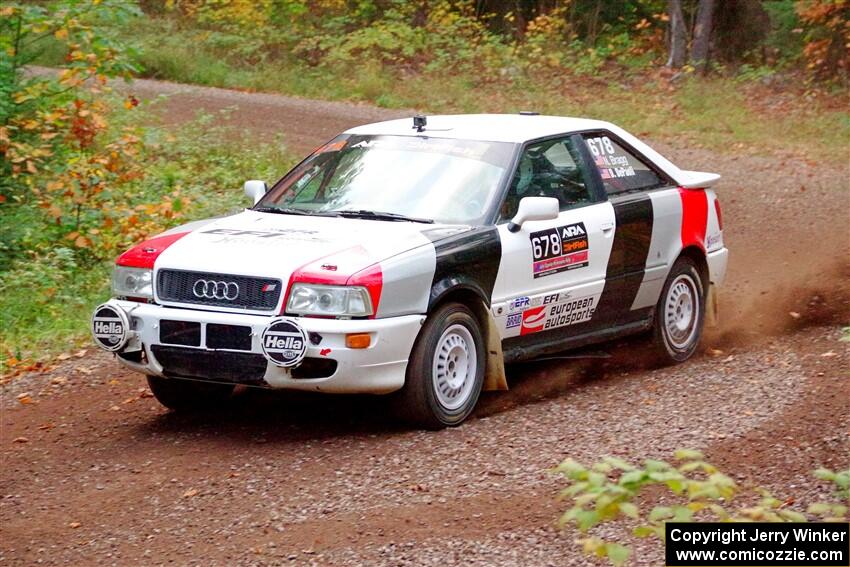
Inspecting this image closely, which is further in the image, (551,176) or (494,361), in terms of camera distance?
(551,176)

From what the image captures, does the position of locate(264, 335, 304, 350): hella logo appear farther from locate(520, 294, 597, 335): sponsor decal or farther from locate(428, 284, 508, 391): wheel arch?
locate(520, 294, 597, 335): sponsor decal

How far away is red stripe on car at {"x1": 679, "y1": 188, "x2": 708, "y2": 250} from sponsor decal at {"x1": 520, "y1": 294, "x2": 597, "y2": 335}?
1166mm

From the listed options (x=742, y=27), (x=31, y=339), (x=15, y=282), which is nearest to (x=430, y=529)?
(x=31, y=339)

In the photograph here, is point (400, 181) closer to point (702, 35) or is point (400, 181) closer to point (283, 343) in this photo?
point (283, 343)

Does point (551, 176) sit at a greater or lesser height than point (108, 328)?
Result: greater

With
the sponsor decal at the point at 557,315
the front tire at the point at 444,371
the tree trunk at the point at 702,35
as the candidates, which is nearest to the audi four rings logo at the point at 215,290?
the front tire at the point at 444,371

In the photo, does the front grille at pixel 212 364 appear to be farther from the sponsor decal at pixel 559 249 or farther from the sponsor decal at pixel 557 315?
the sponsor decal at pixel 559 249

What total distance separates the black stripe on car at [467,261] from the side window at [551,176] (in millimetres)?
334

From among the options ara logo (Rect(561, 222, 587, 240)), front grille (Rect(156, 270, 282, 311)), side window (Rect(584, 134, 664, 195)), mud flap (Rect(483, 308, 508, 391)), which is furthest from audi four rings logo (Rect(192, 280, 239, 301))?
side window (Rect(584, 134, 664, 195))

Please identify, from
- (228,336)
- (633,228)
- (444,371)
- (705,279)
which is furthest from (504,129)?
(228,336)

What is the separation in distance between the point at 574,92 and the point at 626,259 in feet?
52.4

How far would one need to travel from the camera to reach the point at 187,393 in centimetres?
773

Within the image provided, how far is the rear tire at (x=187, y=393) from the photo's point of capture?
765cm

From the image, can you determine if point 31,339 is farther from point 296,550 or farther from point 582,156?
point 296,550
